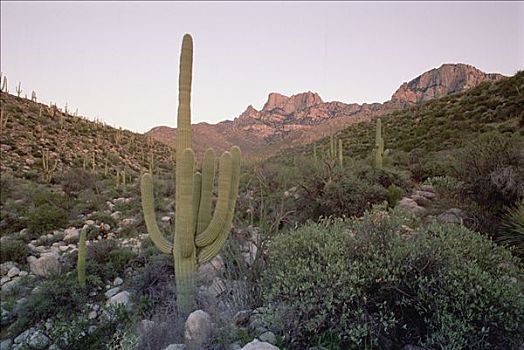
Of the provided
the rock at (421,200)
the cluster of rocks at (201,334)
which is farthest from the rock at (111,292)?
the rock at (421,200)

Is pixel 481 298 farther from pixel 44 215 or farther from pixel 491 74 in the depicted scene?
pixel 491 74

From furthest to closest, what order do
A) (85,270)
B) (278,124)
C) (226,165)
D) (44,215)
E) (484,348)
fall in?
(278,124), (44,215), (85,270), (226,165), (484,348)

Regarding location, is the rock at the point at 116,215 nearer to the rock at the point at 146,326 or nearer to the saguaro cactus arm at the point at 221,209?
the saguaro cactus arm at the point at 221,209

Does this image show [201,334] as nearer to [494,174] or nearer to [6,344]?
[6,344]

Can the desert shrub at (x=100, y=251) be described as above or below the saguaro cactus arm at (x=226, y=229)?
below

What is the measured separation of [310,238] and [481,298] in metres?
1.41

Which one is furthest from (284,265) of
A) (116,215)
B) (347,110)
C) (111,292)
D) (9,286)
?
(347,110)

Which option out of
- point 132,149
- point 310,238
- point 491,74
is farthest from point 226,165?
point 491,74

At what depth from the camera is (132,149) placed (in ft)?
81.9

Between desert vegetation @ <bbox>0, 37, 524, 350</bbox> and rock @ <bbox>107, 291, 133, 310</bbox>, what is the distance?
4 cm

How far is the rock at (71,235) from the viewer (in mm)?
8109

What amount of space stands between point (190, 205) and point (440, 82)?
4123cm

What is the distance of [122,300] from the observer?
5148 mm

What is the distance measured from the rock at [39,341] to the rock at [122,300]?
30.0 inches
